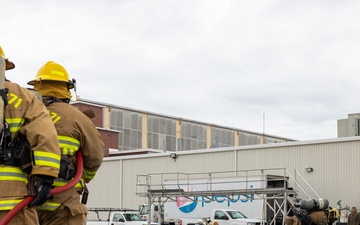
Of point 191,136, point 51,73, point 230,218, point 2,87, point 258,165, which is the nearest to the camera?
point 2,87

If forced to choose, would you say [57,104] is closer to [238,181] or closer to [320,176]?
[238,181]

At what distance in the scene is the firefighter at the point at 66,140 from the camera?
575 centimetres

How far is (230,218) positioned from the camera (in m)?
31.1

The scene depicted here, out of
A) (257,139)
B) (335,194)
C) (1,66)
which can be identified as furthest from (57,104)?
(257,139)

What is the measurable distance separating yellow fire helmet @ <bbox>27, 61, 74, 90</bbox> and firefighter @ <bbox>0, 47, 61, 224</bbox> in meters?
Result: 1.08

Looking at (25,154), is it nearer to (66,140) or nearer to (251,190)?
(66,140)

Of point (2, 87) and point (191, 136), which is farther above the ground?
point (191, 136)

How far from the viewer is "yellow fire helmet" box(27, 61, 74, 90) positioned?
6.12 meters

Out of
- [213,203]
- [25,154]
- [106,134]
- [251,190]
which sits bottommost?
[213,203]

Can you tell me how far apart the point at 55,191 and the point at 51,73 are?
1235 millimetres

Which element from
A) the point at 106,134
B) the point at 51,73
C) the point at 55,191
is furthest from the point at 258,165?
the point at 55,191

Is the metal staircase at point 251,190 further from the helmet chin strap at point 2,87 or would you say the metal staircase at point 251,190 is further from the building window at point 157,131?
the building window at point 157,131

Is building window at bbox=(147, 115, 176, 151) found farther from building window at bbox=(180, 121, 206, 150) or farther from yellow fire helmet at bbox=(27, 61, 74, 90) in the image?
yellow fire helmet at bbox=(27, 61, 74, 90)

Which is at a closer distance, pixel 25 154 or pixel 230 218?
pixel 25 154
